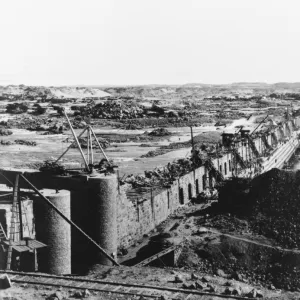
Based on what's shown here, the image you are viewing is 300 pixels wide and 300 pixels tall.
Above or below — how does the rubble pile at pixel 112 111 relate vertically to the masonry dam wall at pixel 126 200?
above

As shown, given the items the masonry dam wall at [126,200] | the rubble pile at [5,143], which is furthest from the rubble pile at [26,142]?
the masonry dam wall at [126,200]

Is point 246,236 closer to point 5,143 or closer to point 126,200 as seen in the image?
point 126,200

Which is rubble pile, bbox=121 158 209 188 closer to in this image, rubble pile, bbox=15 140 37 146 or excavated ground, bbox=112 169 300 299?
excavated ground, bbox=112 169 300 299

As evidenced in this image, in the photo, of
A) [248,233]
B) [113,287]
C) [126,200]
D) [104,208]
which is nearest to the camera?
[113,287]

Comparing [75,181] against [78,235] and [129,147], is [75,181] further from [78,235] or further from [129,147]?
[129,147]

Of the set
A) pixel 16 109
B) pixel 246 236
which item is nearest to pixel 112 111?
pixel 16 109

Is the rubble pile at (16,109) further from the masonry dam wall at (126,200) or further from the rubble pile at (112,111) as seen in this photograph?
the masonry dam wall at (126,200)

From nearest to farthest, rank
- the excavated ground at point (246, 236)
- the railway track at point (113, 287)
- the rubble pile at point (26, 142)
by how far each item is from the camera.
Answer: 1. the railway track at point (113, 287)
2. the excavated ground at point (246, 236)
3. the rubble pile at point (26, 142)
